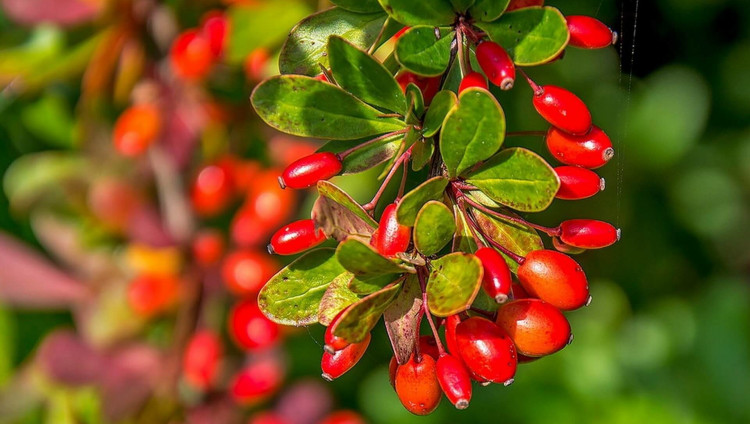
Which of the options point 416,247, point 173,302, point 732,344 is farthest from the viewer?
point 732,344

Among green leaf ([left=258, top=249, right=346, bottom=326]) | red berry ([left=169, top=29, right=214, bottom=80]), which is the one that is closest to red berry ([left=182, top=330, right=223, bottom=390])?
red berry ([left=169, top=29, right=214, bottom=80])

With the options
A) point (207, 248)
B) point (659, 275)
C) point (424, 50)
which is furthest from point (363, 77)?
point (659, 275)

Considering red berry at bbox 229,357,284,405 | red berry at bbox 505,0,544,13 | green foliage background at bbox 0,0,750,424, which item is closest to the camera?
red berry at bbox 505,0,544,13

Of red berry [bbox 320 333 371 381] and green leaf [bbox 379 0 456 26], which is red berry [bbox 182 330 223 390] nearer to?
red berry [bbox 320 333 371 381]

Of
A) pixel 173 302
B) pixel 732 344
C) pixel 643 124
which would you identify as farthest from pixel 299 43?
pixel 732 344

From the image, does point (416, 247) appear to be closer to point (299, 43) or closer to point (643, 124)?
point (299, 43)

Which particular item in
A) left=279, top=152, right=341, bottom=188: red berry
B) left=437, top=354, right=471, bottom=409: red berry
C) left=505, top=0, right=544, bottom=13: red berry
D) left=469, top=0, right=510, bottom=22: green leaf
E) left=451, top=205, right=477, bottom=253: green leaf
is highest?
left=469, top=0, right=510, bottom=22: green leaf
